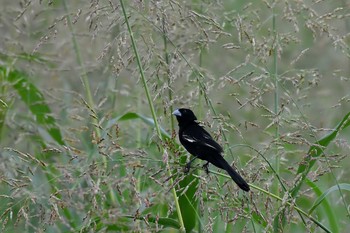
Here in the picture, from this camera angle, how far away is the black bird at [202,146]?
2.93 meters

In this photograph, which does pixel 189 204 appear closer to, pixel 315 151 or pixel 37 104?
pixel 315 151

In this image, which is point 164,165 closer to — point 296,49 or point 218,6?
point 218,6

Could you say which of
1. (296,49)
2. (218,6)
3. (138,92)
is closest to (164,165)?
(218,6)

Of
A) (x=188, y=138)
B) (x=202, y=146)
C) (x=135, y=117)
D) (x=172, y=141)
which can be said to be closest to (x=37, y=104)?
(x=135, y=117)

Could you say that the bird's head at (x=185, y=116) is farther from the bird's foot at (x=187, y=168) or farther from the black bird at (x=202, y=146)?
the bird's foot at (x=187, y=168)

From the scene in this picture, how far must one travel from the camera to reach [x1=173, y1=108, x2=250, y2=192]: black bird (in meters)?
2.93

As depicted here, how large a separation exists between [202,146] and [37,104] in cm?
149

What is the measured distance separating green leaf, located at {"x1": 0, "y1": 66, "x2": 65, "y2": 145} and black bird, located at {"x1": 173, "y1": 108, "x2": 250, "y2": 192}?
1.00m

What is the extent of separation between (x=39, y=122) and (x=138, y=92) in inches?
31.0

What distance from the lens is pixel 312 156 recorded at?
3.06 m

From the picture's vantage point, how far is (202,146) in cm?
317

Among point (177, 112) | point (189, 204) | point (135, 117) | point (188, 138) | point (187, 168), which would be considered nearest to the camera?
point (187, 168)

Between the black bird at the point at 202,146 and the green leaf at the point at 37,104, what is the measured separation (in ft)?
3.29

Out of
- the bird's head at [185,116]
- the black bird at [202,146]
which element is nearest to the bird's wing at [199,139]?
the black bird at [202,146]
